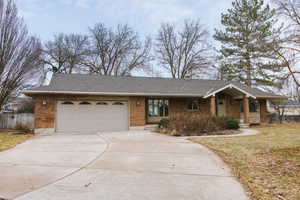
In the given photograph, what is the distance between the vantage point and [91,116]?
42.2 ft

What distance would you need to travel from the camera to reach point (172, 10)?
43.4ft

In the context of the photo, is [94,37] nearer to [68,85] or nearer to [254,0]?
[68,85]

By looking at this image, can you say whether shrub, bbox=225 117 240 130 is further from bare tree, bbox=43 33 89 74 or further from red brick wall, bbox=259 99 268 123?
bare tree, bbox=43 33 89 74

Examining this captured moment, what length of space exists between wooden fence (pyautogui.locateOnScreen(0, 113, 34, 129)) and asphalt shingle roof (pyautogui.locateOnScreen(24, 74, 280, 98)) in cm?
317

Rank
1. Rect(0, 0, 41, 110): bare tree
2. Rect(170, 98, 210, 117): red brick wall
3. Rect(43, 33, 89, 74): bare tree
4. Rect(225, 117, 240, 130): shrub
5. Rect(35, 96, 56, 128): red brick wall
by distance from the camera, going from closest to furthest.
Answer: Rect(0, 0, 41, 110): bare tree
Rect(35, 96, 56, 128): red brick wall
Rect(225, 117, 240, 130): shrub
Rect(170, 98, 210, 117): red brick wall
Rect(43, 33, 89, 74): bare tree

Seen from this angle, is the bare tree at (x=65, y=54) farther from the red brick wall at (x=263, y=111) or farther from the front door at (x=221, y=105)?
the red brick wall at (x=263, y=111)

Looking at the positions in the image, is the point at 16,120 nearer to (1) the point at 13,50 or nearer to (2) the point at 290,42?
(1) the point at 13,50

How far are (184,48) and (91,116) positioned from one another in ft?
56.7

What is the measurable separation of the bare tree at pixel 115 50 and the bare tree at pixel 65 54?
1280 millimetres

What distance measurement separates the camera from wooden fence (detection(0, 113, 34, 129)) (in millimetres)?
13456

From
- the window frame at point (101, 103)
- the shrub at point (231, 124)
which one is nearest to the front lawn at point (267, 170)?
the shrub at point (231, 124)

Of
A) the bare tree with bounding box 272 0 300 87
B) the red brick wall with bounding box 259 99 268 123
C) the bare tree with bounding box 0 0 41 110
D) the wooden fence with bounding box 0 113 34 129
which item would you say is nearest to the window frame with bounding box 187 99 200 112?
the red brick wall with bounding box 259 99 268 123

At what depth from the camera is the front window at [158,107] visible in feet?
48.5

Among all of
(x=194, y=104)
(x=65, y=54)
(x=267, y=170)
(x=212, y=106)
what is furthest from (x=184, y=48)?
(x=267, y=170)
